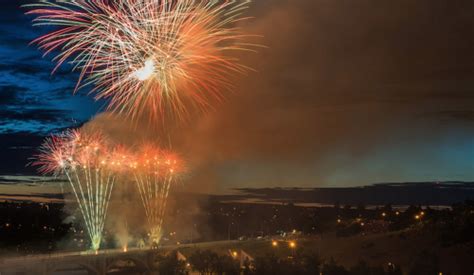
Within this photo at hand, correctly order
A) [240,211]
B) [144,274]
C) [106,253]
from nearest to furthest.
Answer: [106,253], [144,274], [240,211]

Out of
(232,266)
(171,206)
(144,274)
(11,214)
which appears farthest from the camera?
(171,206)

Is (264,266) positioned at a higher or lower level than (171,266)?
higher

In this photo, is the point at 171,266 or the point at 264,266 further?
the point at 171,266

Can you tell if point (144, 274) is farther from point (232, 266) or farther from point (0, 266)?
point (0, 266)

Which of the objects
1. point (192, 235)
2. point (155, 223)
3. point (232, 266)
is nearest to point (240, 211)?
point (192, 235)

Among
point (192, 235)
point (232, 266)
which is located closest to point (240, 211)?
point (192, 235)

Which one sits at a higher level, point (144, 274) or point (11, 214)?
point (11, 214)

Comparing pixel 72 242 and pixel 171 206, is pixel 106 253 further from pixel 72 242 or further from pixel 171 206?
pixel 171 206

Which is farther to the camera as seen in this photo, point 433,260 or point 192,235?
point 192,235

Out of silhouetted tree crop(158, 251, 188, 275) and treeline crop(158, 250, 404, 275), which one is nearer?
treeline crop(158, 250, 404, 275)

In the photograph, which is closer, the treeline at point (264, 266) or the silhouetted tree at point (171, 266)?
the treeline at point (264, 266)
